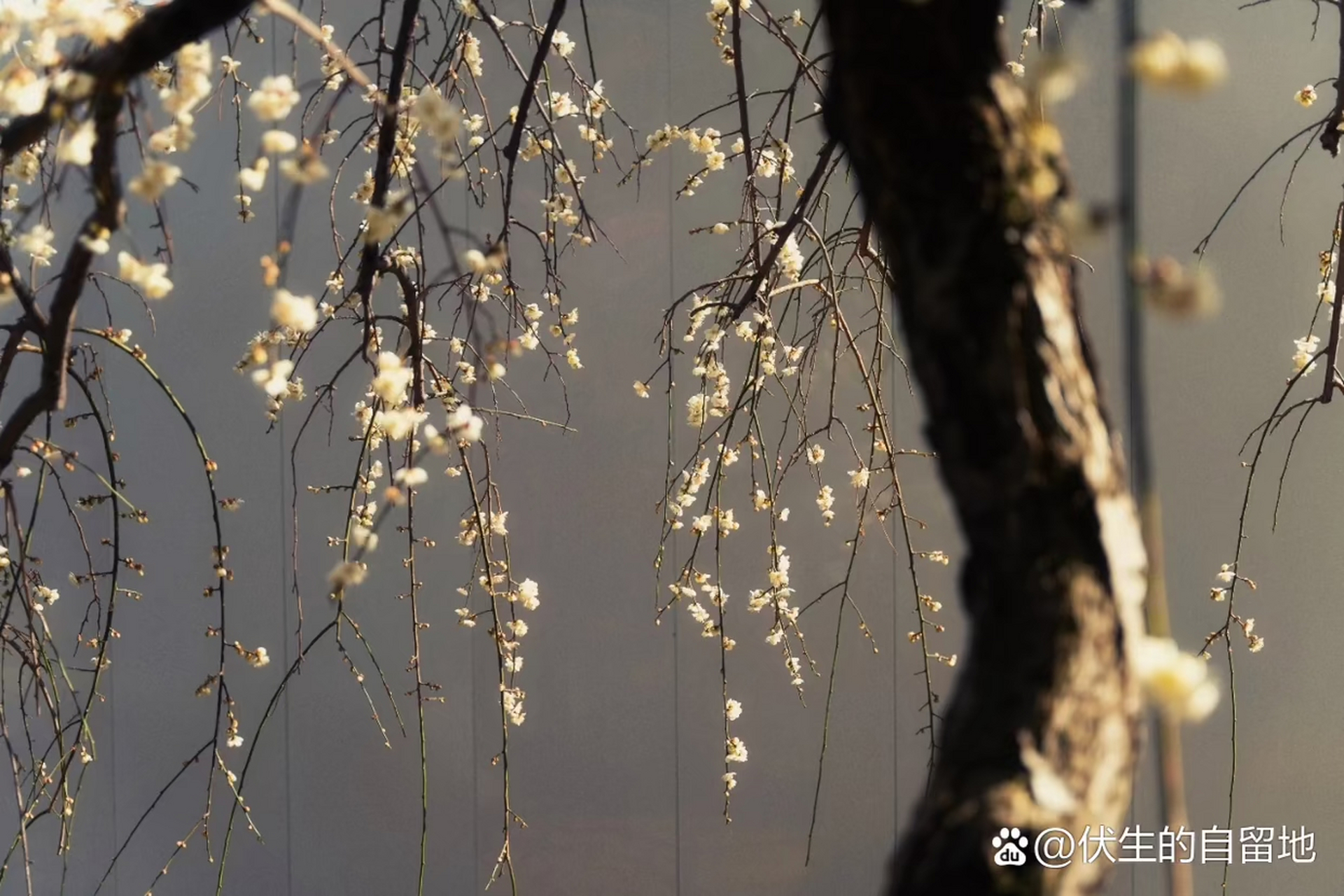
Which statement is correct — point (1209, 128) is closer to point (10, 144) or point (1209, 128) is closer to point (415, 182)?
point (415, 182)

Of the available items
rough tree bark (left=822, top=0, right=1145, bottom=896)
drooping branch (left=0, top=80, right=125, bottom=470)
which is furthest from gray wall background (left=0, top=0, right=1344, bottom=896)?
rough tree bark (left=822, top=0, right=1145, bottom=896)

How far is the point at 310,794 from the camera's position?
8.94 feet

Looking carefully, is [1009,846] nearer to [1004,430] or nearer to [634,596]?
[1004,430]

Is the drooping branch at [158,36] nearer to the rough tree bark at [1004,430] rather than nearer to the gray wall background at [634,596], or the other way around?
the rough tree bark at [1004,430]

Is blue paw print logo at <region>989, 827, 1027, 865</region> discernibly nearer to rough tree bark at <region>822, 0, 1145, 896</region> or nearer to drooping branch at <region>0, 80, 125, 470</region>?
rough tree bark at <region>822, 0, 1145, 896</region>

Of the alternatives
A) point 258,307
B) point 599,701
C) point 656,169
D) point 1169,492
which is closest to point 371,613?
point 599,701

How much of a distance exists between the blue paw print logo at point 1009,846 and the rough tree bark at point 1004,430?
1 cm

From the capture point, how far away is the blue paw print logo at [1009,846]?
45 cm

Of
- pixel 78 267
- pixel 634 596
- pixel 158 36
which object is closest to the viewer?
pixel 158 36

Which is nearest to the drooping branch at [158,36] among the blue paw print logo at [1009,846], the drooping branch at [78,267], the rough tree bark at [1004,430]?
the drooping branch at [78,267]

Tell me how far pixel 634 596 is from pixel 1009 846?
2201 millimetres

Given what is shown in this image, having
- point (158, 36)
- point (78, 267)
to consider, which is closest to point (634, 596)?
point (78, 267)

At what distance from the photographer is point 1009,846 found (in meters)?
0.45

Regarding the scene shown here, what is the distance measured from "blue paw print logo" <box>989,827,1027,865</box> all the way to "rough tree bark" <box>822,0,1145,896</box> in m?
0.01
